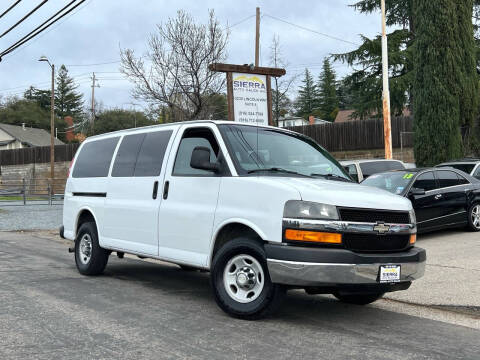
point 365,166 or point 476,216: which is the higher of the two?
point 365,166

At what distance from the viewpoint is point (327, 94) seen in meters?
91.2

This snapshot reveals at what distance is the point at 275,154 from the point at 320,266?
5.45 feet

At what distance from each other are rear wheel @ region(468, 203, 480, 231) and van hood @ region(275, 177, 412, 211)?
716cm

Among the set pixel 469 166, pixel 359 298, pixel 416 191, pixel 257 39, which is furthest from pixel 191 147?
pixel 257 39

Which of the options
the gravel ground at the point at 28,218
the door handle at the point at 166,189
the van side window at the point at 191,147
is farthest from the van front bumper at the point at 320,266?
the gravel ground at the point at 28,218

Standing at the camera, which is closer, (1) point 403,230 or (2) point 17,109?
(1) point 403,230

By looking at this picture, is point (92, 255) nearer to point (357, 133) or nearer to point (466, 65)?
point (466, 65)

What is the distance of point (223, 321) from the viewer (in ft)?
17.1

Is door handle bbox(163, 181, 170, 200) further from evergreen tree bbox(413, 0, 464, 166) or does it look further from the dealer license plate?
evergreen tree bbox(413, 0, 464, 166)

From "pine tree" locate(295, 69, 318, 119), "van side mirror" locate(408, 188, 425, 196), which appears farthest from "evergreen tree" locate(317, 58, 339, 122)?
"van side mirror" locate(408, 188, 425, 196)

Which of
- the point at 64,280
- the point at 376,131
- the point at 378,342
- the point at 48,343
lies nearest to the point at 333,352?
the point at 378,342

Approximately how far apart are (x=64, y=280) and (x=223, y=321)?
10.7 feet

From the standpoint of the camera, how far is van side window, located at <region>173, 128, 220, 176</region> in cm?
599

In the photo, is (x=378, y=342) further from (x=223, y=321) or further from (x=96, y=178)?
(x=96, y=178)
